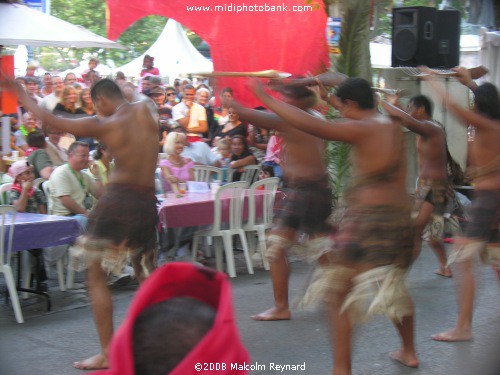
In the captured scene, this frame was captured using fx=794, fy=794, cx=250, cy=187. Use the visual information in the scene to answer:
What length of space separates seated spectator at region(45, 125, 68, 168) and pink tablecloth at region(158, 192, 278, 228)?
1676mm

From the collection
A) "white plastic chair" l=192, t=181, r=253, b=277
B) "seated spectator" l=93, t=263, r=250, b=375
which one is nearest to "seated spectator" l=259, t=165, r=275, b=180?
"white plastic chair" l=192, t=181, r=253, b=277

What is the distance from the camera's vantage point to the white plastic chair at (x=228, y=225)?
8.04 meters

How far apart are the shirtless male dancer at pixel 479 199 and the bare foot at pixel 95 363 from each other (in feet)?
7.46

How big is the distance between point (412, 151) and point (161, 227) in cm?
444

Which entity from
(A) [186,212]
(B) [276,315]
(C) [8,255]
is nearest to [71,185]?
(A) [186,212]

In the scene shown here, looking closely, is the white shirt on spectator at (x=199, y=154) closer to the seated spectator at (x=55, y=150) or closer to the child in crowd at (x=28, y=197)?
the seated spectator at (x=55, y=150)

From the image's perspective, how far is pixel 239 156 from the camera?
10.0 meters

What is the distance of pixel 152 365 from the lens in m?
1.35

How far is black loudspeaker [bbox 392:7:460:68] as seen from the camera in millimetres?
10484

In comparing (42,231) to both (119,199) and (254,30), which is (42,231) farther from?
(254,30)

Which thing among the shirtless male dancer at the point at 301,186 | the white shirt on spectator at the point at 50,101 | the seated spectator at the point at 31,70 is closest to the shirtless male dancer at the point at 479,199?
the shirtless male dancer at the point at 301,186

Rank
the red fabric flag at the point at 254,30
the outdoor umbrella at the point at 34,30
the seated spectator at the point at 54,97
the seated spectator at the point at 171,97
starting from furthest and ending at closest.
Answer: the seated spectator at the point at 171,97 < the seated spectator at the point at 54,97 < the red fabric flag at the point at 254,30 < the outdoor umbrella at the point at 34,30

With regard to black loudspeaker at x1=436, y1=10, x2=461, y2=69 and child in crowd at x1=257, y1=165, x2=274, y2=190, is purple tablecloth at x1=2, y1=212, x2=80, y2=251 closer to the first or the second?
child in crowd at x1=257, y1=165, x2=274, y2=190

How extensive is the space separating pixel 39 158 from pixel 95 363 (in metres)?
4.04
